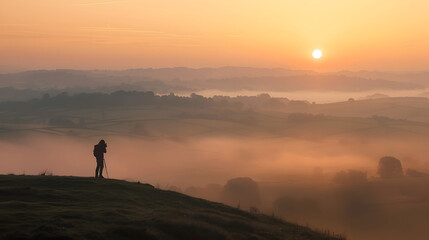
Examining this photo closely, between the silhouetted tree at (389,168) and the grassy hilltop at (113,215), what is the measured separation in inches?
4423

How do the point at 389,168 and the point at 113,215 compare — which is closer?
the point at 113,215

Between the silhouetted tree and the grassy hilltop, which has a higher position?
the silhouetted tree

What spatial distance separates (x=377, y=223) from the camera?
67.1 m

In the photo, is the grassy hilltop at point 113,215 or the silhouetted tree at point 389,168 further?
the silhouetted tree at point 389,168

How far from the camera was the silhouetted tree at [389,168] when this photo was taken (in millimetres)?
123938

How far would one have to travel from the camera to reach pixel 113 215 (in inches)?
683

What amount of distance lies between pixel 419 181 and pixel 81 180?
97068 millimetres

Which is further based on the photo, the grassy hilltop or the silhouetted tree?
the silhouetted tree

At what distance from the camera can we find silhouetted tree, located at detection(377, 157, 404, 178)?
123938mm

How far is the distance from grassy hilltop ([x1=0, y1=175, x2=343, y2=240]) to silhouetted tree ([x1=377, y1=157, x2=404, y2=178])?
112 m

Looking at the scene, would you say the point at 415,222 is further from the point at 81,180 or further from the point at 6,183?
the point at 6,183

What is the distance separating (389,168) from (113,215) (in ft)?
402

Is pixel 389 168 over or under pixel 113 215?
over

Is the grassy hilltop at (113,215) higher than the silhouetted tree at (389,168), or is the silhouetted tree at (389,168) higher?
the silhouetted tree at (389,168)
